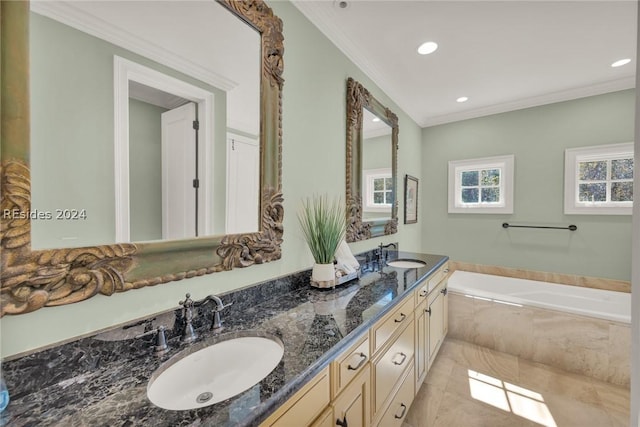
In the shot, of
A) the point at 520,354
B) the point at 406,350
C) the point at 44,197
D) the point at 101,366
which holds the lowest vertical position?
the point at 520,354

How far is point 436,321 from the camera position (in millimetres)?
2160

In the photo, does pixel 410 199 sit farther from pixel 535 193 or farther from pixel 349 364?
pixel 349 364

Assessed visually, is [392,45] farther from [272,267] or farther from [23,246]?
[23,246]

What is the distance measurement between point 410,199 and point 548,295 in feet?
6.07

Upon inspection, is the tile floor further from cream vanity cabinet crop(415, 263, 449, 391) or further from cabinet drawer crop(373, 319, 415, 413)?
cabinet drawer crop(373, 319, 415, 413)

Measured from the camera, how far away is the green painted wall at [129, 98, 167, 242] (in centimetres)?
87

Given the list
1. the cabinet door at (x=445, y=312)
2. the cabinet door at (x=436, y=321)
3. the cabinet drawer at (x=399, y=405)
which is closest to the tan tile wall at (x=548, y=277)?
the cabinet door at (x=445, y=312)

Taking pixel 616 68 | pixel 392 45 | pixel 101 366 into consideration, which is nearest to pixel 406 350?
pixel 101 366

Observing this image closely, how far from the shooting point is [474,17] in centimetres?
176

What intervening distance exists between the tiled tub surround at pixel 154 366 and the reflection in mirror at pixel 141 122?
31cm

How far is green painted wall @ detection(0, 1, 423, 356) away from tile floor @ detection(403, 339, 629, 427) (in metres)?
1.21

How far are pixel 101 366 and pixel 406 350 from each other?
1457mm

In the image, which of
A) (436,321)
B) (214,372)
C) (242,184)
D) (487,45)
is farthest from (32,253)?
(487,45)

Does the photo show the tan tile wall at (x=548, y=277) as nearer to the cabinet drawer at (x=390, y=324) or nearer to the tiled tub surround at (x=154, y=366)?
the cabinet drawer at (x=390, y=324)
